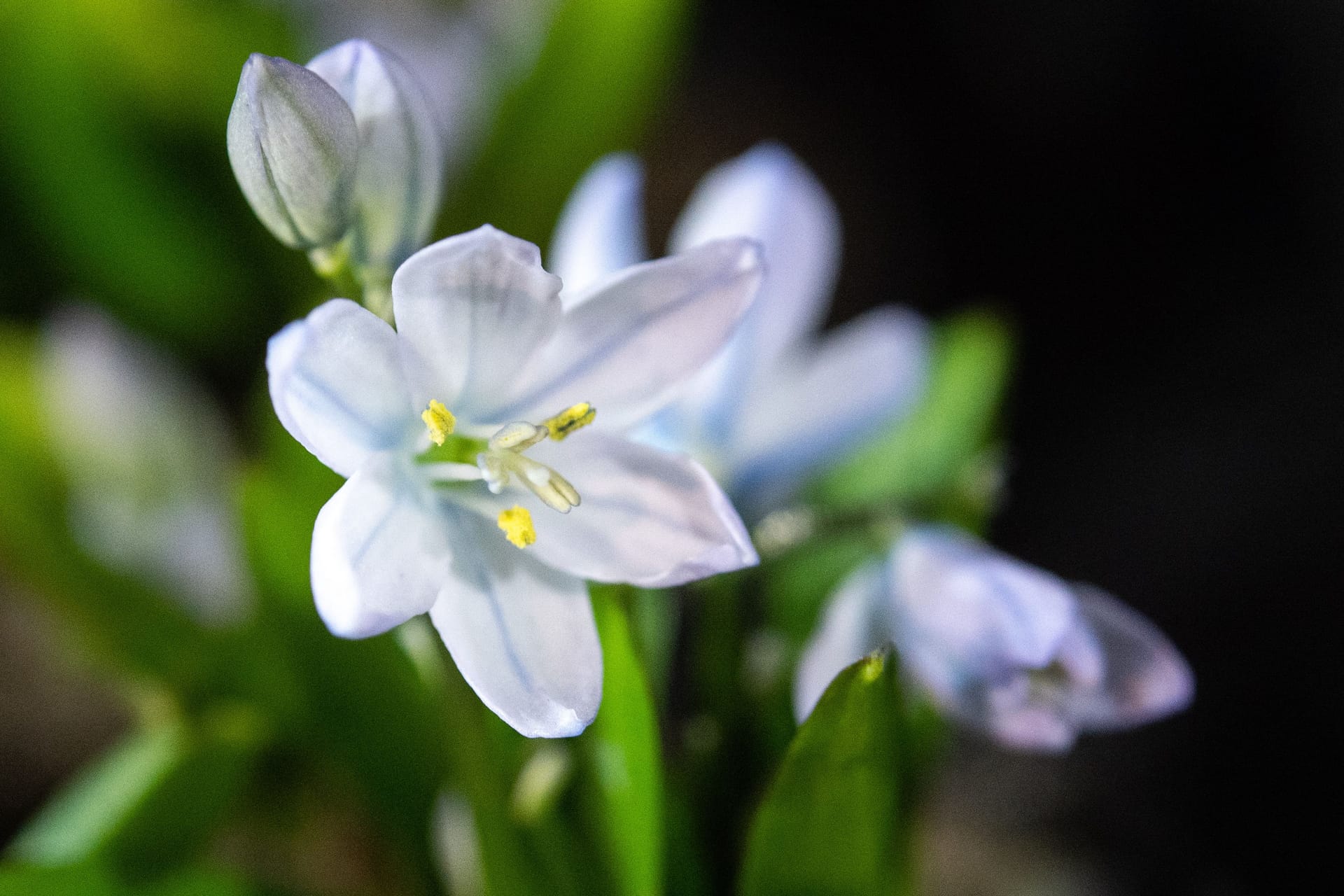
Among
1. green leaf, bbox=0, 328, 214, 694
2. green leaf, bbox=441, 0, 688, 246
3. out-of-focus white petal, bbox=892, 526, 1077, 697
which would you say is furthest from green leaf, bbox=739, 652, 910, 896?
green leaf, bbox=441, 0, 688, 246

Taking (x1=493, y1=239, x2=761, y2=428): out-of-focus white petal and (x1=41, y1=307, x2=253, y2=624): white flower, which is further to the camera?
(x1=41, y1=307, x2=253, y2=624): white flower

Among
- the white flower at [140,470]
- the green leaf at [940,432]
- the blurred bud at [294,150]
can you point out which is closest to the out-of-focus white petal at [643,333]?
the blurred bud at [294,150]

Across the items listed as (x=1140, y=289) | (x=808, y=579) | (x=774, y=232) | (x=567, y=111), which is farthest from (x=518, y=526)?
(x=1140, y=289)

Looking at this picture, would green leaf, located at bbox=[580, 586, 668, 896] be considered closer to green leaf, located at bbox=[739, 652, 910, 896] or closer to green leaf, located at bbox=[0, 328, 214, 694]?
green leaf, located at bbox=[739, 652, 910, 896]

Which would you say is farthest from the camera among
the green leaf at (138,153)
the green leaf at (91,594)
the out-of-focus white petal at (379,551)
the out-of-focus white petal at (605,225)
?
the green leaf at (138,153)

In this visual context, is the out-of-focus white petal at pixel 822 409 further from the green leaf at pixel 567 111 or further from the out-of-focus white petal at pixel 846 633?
the green leaf at pixel 567 111

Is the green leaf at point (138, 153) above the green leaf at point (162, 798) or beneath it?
above

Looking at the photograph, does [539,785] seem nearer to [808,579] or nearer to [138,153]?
[808,579]
